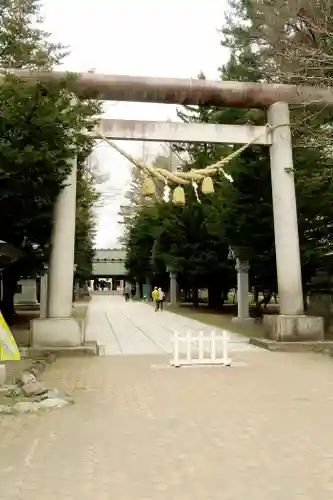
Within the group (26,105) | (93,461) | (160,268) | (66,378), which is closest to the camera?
(93,461)

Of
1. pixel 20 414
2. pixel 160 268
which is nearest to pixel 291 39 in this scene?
pixel 20 414

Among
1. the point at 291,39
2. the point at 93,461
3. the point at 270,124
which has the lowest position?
the point at 93,461

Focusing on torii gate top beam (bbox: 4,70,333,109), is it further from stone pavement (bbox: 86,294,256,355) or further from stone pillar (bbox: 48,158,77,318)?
stone pavement (bbox: 86,294,256,355)

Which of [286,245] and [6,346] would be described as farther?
[286,245]

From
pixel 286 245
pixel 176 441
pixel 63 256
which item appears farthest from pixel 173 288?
pixel 176 441

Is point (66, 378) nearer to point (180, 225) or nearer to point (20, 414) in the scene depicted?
point (20, 414)

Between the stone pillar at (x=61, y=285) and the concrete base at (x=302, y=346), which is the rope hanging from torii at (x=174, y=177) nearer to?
the stone pillar at (x=61, y=285)

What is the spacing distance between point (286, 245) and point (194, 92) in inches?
188

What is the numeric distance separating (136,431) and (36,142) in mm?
8650

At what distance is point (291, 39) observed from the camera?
16266 mm

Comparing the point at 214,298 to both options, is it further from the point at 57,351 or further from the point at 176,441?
the point at 176,441

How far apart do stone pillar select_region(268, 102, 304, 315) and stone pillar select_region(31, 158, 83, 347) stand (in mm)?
5525

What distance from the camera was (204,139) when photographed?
15938mm

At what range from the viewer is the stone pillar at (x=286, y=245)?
1555 centimetres
